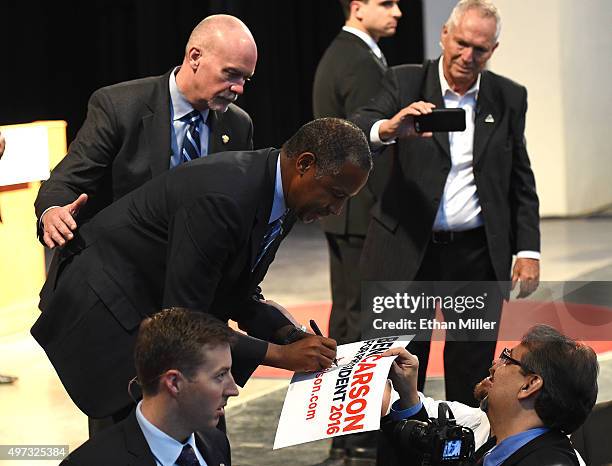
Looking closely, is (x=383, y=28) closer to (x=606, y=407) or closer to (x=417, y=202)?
(x=417, y=202)

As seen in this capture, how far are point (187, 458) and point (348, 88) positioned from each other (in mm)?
2828

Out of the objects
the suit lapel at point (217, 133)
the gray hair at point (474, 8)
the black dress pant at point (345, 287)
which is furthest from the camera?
the black dress pant at point (345, 287)

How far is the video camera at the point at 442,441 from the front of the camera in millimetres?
2660

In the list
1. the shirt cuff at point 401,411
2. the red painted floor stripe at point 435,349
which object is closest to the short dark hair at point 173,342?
the shirt cuff at point 401,411

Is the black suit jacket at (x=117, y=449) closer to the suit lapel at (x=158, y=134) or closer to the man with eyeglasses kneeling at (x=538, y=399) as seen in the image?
the man with eyeglasses kneeling at (x=538, y=399)

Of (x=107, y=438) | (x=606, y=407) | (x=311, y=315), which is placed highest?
(x=107, y=438)

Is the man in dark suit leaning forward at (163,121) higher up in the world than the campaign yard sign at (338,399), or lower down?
higher up

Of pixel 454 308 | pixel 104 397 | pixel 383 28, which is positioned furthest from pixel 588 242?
pixel 104 397

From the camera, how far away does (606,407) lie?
11.0 ft

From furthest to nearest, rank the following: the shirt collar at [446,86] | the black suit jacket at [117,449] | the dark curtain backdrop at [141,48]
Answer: the dark curtain backdrop at [141,48] → the shirt collar at [446,86] → the black suit jacket at [117,449]

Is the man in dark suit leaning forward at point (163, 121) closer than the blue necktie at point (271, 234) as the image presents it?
No

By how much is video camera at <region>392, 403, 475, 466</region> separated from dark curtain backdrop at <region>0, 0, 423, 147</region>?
8465 millimetres

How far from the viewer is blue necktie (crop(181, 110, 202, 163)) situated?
3555mm

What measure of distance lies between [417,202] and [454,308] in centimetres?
41
